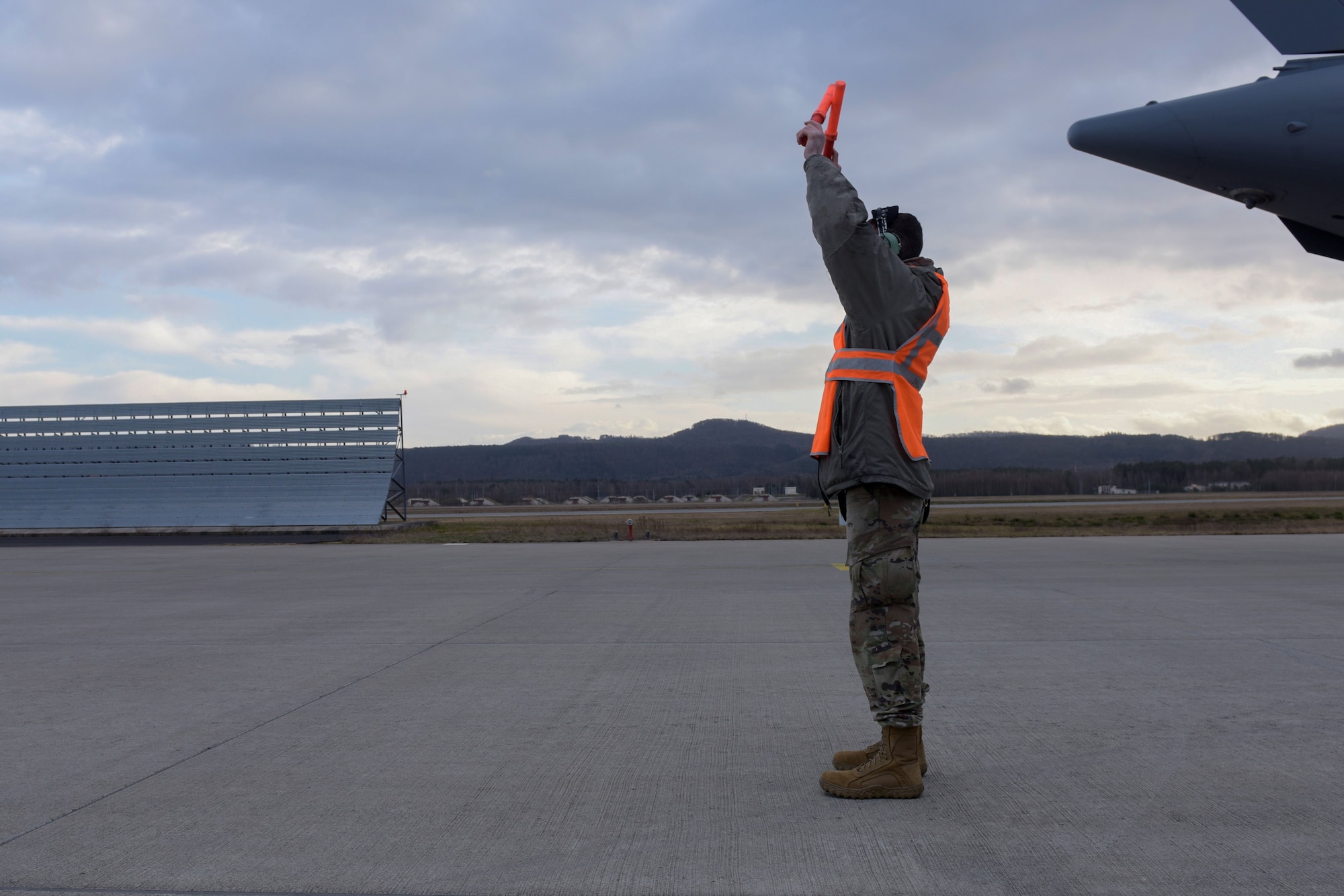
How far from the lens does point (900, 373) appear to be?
10.3 ft

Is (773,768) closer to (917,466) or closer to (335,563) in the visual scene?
(917,466)

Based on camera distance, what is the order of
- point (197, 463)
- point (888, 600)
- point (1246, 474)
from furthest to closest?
point (1246, 474) → point (197, 463) → point (888, 600)

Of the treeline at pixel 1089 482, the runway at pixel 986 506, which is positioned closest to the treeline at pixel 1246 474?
the treeline at pixel 1089 482

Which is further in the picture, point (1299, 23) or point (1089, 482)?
point (1089, 482)

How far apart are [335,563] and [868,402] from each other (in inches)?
530

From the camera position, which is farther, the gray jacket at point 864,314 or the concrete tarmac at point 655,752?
the gray jacket at point 864,314

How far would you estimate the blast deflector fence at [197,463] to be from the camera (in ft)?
95.2

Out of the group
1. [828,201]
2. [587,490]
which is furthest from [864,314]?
[587,490]

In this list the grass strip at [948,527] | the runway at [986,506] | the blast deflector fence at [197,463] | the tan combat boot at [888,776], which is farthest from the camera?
the runway at [986,506]

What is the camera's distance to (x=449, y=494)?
130 meters

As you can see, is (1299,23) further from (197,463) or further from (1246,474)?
(1246,474)

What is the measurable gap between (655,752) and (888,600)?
1.17 metres

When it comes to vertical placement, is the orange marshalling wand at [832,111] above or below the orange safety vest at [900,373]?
above

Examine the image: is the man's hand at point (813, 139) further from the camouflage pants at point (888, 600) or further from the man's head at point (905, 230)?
the camouflage pants at point (888, 600)
